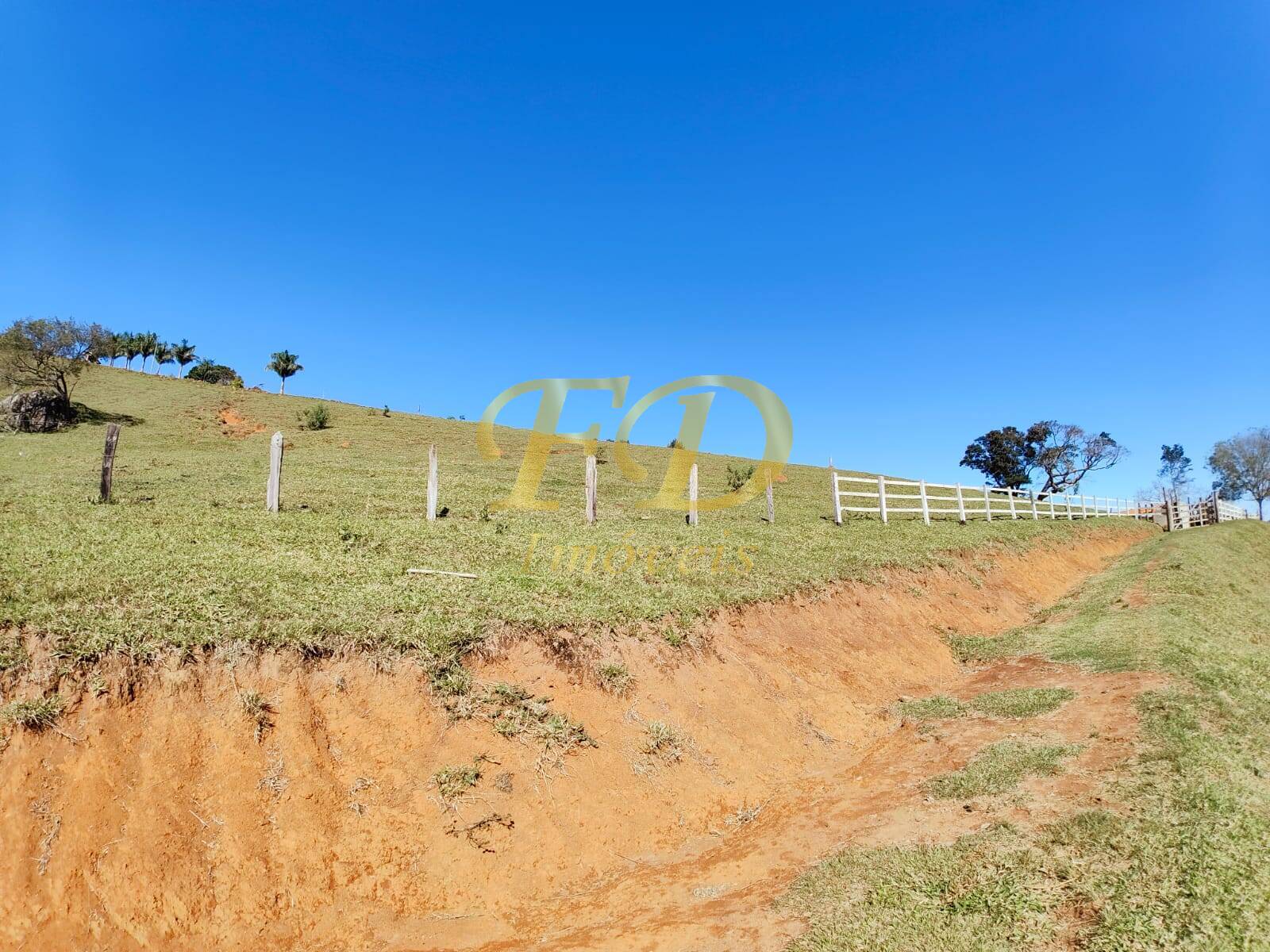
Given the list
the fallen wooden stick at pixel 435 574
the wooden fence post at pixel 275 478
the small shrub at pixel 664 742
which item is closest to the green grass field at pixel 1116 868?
the small shrub at pixel 664 742

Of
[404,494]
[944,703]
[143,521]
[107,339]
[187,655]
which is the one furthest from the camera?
[107,339]

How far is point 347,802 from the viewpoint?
5.96m

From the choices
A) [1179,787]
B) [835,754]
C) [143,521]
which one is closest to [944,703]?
[835,754]

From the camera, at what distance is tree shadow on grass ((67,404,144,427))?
3978cm

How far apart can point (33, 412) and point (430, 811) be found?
45.0 m

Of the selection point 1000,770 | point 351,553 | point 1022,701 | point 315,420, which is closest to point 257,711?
point 351,553

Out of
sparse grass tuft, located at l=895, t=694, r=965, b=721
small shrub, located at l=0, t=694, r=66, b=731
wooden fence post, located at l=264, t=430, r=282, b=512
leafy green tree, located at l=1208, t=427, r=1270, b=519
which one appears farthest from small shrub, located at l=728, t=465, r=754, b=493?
leafy green tree, located at l=1208, t=427, r=1270, b=519

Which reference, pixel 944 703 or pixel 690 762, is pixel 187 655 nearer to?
pixel 690 762

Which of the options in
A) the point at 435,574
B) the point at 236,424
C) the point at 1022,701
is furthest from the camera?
the point at 236,424

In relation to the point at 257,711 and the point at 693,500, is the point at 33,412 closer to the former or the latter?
the point at 693,500

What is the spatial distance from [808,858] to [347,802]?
426 cm

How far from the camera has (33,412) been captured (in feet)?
120

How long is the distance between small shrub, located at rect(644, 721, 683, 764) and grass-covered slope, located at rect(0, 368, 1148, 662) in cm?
170

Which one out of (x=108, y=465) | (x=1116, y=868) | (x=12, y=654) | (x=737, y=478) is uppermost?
(x=737, y=478)
